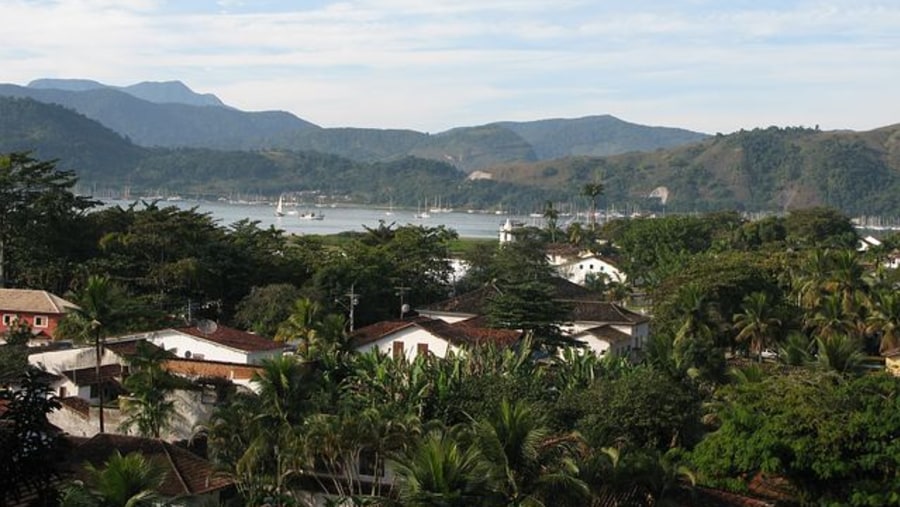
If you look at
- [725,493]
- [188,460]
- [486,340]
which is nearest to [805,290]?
[486,340]

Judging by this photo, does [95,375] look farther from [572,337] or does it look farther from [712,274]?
[712,274]

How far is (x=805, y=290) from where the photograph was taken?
4381 centimetres

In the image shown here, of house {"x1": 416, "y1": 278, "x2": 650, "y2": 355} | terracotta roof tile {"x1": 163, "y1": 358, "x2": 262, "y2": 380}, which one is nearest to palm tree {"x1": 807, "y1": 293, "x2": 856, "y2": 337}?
house {"x1": 416, "y1": 278, "x2": 650, "y2": 355}

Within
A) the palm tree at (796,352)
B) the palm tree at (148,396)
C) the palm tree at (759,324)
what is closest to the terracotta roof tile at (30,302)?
the palm tree at (148,396)

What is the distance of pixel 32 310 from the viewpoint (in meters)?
38.3

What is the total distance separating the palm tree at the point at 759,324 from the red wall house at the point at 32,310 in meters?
21.6

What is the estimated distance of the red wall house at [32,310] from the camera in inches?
1491

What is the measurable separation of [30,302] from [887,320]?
27768mm

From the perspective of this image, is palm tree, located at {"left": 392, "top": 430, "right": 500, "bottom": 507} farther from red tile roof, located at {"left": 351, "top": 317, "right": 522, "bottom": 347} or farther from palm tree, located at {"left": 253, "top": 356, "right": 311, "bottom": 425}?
red tile roof, located at {"left": 351, "top": 317, "right": 522, "bottom": 347}

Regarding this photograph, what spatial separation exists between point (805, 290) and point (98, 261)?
2601 centimetres

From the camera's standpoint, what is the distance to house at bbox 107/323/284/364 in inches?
1204

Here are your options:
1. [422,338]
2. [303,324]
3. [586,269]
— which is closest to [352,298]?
[422,338]

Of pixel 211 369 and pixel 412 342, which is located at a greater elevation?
pixel 211 369

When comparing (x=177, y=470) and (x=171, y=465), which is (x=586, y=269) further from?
(x=171, y=465)
